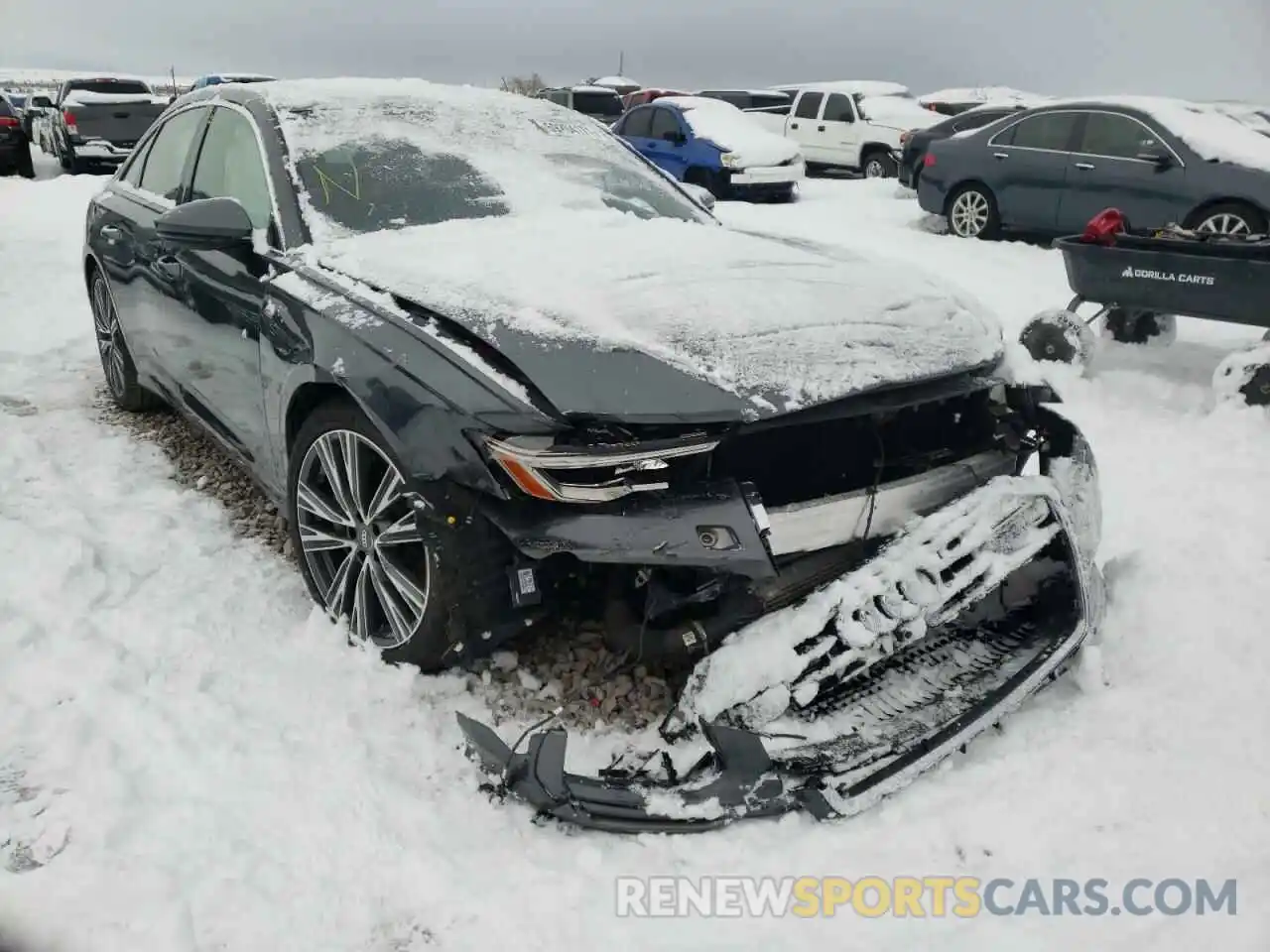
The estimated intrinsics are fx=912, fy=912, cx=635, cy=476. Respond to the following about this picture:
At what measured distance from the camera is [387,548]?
8.54ft

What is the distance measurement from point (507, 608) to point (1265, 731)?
2.05 m

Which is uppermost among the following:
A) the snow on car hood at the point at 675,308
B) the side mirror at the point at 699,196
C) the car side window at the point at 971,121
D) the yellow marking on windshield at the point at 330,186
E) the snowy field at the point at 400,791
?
the car side window at the point at 971,121

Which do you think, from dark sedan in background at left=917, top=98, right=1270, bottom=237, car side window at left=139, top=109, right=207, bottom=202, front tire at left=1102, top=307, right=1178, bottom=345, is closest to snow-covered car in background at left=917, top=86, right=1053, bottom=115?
dark sedan in background at left=917, top=98, right=1270, bottom=237

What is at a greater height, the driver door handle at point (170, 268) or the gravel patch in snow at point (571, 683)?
the driver door handle at point (170, 268)

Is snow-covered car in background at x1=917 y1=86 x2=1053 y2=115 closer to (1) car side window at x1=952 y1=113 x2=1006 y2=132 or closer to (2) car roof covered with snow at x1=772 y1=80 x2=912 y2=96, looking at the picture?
(2) car roof covered with snow at x1=772 y1=80 x2=912 y2=96

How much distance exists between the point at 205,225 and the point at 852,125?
15.9m

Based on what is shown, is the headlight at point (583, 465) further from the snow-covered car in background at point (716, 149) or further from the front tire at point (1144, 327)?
the snow-covered car in background at point (716, 149)

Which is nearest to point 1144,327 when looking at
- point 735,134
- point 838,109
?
point 735,134

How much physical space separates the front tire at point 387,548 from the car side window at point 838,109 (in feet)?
Result: 53.3

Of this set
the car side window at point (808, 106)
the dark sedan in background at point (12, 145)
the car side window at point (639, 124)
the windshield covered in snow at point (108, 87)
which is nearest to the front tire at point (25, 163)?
the dark sedan in background at point (12, 145)

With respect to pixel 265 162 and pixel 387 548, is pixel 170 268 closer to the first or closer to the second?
pixel 265 162

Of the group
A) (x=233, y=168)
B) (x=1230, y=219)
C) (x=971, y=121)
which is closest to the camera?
(x=233, y=168)

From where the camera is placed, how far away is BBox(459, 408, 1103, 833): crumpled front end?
2.05 m

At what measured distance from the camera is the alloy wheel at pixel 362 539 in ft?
8.28
